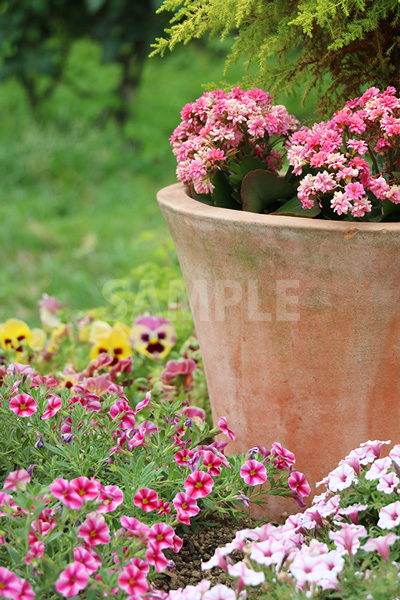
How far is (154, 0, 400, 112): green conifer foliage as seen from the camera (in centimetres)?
165

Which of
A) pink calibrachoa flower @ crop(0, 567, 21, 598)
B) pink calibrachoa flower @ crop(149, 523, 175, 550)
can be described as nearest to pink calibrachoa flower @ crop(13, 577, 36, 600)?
pink calibrachoa flower @ crop(0, 567, 21, 598)

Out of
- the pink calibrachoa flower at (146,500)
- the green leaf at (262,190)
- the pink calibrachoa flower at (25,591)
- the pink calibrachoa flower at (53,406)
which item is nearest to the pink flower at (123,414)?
the pink calibrachoa flower at (53,406)

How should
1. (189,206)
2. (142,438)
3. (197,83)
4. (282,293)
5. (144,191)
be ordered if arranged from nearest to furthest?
(142,438) → (282,293) → (189,206) → (144,191) → (197,83)

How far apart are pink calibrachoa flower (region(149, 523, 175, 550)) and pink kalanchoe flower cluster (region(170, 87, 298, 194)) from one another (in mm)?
857

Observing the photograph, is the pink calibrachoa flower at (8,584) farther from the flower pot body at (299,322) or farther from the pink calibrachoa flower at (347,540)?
the flower pot body at (299,322)

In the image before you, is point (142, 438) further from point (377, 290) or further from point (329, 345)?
point (377, 290)

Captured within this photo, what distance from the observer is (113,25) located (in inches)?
233

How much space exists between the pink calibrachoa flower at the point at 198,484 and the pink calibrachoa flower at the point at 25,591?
1.21 ft

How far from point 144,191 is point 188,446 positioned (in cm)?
422

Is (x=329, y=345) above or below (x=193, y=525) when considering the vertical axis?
above

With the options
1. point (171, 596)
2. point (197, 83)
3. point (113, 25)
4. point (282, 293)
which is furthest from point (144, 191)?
point (171, 596)

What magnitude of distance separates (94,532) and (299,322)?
0.71 metres

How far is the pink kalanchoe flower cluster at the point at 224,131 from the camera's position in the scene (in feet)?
5.48

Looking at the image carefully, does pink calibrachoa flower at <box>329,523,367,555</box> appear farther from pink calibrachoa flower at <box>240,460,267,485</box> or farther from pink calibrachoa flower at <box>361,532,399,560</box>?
pink calibrachoa flower at <box>240,460,267,485</box>
